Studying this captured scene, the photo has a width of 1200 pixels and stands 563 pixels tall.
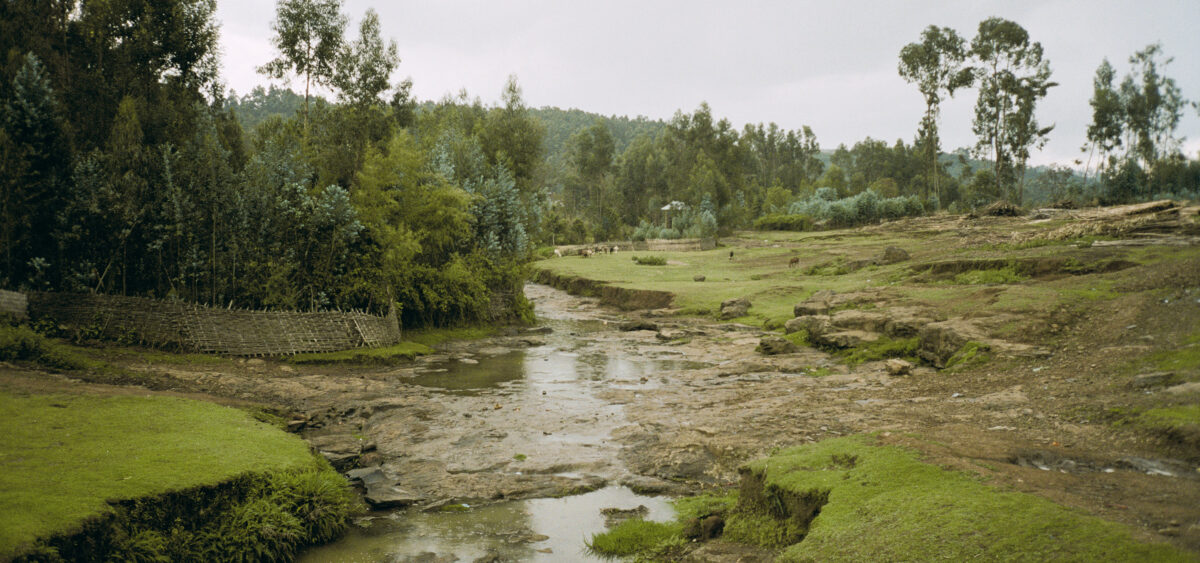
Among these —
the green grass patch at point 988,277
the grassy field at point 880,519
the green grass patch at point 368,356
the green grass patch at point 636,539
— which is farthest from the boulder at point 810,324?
the green grass patch at point 636,539

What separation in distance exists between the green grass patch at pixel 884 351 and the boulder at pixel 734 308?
32.8 feet

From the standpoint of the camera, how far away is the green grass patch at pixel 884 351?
16281 millimetres

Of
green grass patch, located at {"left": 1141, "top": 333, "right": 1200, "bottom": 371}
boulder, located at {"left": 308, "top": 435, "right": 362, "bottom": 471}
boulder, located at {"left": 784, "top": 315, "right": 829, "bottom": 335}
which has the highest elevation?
green grass patch, located at {"left": 1141, "top": 333, "right": 1200, "bottom": 371}

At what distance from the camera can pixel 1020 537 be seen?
482 centimetres

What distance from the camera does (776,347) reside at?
1972cm

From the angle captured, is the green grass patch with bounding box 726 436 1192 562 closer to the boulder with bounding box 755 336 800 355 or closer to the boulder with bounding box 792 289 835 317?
the boulder with bounding box 755 336 800 355

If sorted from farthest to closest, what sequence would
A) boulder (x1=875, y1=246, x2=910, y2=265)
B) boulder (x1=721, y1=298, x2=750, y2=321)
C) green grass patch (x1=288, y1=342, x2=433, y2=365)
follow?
boulder (x1=875, y1=246, x2=910, y2=265) → boulder (x1=721, y1=298, x2=750, y2=321) → green grass patch (x1=288, y1=342, x2=433, y2=365)

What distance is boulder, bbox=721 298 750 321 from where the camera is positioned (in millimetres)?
27688

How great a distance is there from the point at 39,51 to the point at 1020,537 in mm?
25002

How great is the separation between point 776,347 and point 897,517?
1428cm

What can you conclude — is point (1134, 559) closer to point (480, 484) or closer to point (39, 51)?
point (480, 484)

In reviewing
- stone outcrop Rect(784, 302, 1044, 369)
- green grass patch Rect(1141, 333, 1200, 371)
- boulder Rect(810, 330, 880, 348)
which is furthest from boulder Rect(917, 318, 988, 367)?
green grass patch Rect(1141, 333, 1200, 371)

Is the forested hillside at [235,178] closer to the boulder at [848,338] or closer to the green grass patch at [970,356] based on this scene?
the boulder at [848,338]

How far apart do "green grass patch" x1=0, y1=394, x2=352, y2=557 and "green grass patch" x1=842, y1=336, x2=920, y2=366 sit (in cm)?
1320
